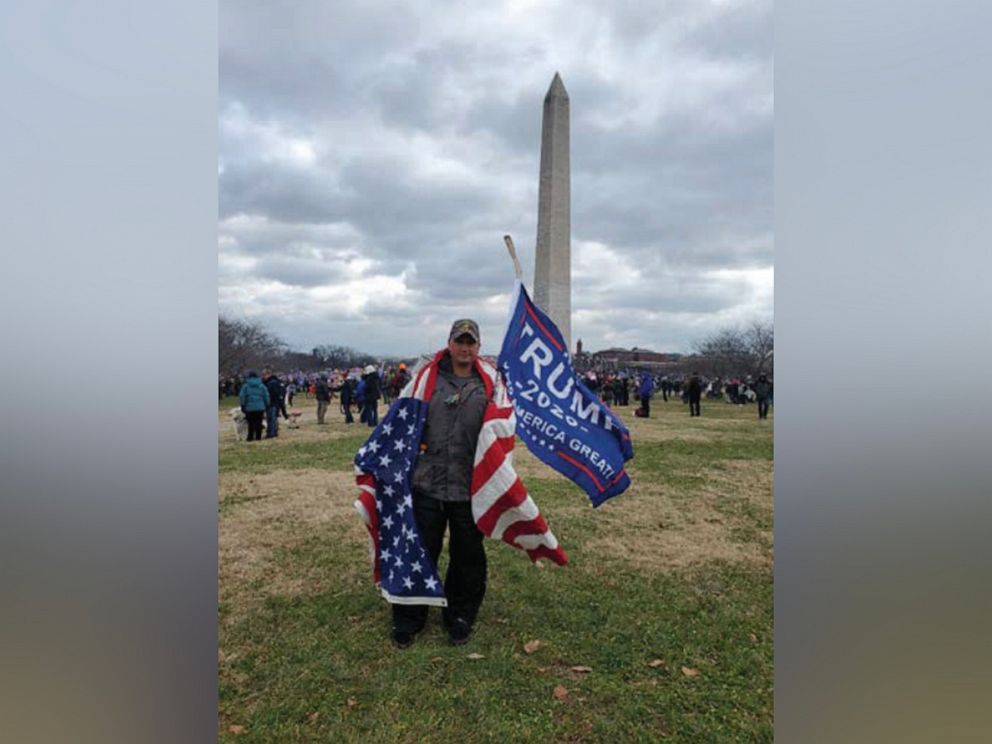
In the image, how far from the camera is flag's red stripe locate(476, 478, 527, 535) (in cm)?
395

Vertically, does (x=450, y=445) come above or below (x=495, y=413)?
below

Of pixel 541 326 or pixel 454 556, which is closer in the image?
pixel 454 556

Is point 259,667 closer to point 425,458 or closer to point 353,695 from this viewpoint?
point 353,695

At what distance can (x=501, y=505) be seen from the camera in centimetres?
396

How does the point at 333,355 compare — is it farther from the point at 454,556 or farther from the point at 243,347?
the point at 454,556

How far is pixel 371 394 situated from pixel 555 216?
325 inches

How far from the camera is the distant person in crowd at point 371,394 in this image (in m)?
16.4

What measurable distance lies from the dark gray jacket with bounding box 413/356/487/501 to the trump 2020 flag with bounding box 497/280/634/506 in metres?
0.32

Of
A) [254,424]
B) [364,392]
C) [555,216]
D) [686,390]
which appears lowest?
[254,424]

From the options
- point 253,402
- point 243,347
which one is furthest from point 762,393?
point 243,347

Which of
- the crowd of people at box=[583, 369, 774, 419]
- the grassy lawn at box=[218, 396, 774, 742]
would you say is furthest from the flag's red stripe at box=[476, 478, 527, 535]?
the crowd of people at box=[583, 369, 774, 419]

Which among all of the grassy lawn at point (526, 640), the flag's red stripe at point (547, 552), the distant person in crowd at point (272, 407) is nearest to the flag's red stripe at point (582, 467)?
the flag's red stripe at point (547, 552)

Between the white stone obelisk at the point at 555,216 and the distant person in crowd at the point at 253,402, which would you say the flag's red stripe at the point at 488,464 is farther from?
the white stone obelisk at the point at 555,216

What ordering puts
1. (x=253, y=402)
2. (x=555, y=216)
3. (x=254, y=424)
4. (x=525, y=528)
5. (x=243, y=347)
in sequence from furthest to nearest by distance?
1. (x=243, y=347)
2. (x=555, y=216)
3. (x=254, y=424)
4. (x=253, y=402)
5. (x=525, y=528)
